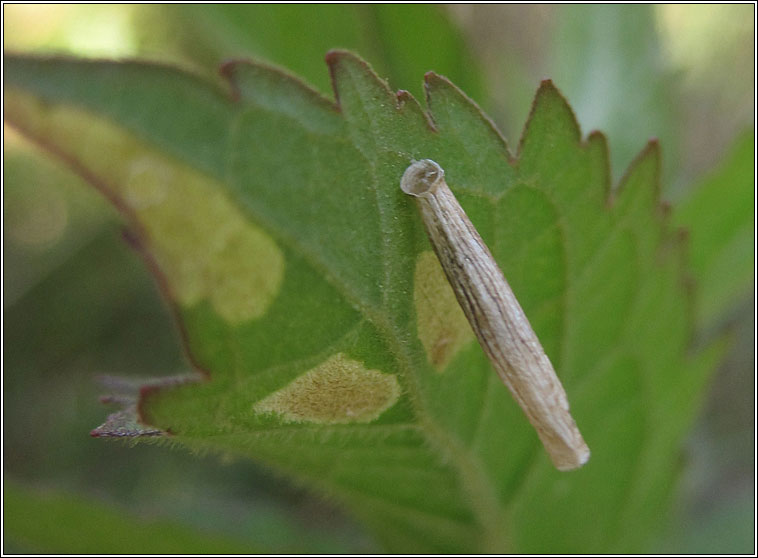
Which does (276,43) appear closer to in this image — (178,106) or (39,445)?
(178,106)

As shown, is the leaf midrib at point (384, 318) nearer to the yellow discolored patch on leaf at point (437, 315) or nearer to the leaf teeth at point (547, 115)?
the yellow discolored patch on leaf at point (437, 315)

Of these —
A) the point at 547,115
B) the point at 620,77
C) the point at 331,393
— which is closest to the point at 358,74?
the point at 547,115

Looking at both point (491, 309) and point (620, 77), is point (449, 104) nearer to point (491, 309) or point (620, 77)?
point (491, 309)

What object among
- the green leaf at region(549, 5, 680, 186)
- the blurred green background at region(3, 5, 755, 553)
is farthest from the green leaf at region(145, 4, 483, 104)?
the green leaf at region(549, 5, 680, 186)

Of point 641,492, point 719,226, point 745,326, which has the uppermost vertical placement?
point 719,226

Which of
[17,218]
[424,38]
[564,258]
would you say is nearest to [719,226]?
[564,258]

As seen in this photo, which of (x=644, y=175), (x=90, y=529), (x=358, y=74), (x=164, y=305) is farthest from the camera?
(x=164, y=305)

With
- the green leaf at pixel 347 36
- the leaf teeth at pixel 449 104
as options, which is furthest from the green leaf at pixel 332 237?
the green leaf at pixel 347 36
